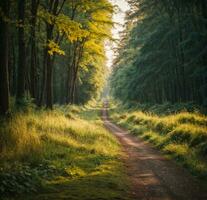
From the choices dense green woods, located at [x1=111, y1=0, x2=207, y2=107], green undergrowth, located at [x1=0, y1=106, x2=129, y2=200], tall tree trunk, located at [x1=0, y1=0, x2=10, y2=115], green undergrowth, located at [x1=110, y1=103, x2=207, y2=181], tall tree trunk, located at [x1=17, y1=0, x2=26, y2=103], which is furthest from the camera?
dense green woods, located at [x1=111, y1=0, x2=207, y2=107]

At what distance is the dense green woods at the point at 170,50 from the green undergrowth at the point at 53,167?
17306 mm

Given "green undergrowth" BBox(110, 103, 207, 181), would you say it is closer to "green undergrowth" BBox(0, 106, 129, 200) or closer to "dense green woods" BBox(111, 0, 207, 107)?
"green undergrowth" BBox(0, 106, 129, 200)

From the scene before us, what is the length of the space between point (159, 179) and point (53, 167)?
11.4ft

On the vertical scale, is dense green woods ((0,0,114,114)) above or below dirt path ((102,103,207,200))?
above

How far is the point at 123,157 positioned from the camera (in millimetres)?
15289

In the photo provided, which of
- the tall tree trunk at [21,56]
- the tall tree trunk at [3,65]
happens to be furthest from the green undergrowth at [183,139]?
the tall tree trunk at [21,56]

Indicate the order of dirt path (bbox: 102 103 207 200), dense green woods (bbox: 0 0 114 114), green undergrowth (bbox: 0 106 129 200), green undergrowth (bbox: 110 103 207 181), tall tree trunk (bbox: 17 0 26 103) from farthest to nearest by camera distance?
tall tree trunk (bbox: 17 0 26 103) → dense green woods (bbox: 0 0 114 114) → green undergrowth (bbox: 110 103 207 181) → dirt path (bbox: 102 103 207 200) → green undergrowth (bbox: 0 106 129 200)

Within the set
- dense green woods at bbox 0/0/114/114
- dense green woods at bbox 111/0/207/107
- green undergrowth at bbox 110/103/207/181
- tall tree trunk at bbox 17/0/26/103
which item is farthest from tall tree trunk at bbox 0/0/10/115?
dense green woods at bbox 111/0/207/107

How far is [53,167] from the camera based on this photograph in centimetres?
1024

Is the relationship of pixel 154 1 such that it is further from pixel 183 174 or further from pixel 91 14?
pixel 183 174

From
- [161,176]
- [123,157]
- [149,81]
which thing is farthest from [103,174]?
[149,81]

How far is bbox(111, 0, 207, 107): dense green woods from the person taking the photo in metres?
31.3

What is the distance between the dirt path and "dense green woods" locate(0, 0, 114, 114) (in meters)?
6.38

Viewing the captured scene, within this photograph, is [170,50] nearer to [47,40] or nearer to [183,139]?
[47,40]
